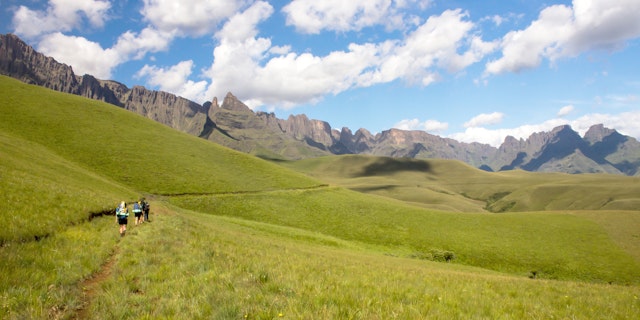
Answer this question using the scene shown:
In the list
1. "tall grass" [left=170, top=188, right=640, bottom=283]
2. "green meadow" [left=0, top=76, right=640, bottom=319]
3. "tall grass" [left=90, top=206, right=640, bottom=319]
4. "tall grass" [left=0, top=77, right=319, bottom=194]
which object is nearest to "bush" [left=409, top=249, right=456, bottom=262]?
"green meadow" [left=0, top=76, right=640, bottom=319]

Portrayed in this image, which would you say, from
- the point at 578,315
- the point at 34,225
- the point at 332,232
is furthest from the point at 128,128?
the point at 578,315

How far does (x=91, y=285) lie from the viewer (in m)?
10.3

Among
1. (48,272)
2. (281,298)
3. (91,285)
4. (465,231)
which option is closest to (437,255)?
(465,231)

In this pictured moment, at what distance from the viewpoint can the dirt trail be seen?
26.2 ft

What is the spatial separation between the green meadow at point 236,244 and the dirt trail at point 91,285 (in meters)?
0.08

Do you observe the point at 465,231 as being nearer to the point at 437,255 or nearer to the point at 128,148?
the point at 437,255

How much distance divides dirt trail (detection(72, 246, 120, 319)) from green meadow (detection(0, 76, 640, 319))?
0.08 metres

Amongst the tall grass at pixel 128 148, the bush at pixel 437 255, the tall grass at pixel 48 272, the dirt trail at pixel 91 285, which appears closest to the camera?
the tall grass at pixel 48 272

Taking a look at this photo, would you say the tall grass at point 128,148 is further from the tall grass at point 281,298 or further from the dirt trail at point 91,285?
the tall grass at point 281,298

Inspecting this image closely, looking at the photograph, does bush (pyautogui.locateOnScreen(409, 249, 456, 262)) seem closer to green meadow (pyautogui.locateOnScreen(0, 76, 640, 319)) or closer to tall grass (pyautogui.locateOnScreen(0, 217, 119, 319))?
green meadow (pyautogui.locateOnScreen(0, 76, 640, 319))

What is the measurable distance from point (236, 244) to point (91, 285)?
12.9 m

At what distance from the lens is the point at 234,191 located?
249 feet

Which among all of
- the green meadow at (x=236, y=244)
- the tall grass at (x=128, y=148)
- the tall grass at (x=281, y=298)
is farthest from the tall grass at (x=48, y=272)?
the tall grass at (x=128, y=148)

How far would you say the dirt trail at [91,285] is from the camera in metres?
7.98
